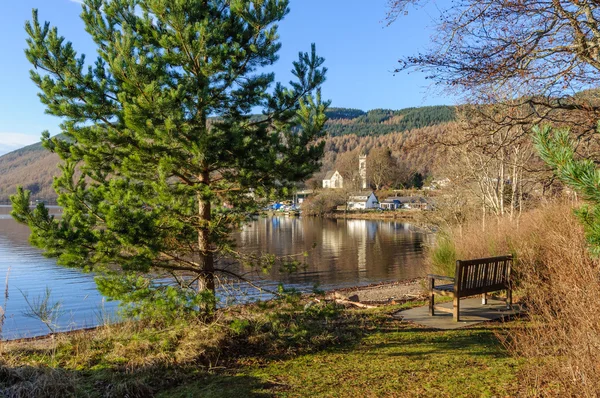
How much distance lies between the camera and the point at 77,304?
671 inches

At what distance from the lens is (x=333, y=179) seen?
120 metres

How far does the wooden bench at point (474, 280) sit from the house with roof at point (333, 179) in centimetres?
10178

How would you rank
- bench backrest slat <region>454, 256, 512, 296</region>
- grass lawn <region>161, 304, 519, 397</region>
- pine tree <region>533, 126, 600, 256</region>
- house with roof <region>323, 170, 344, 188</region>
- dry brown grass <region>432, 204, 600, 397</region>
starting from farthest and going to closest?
house with roof <region>323, 170, 344, 188</region>
bench backrest slat <region>454, 256, 512, 296</region>
grass lawn <region>161, 304, 519, 397</region>
dry brown grass <region>432, 204, 600, 397</region>
pine tree <region>533, 126, 600, 256</region>

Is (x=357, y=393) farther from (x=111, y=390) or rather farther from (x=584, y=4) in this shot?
(x=584, y=4)

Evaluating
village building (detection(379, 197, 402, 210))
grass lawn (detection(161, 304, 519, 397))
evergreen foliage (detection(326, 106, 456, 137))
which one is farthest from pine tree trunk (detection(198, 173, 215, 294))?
evergreen foliage (detection(326, 106, 456, 137))

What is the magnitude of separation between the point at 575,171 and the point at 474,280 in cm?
642

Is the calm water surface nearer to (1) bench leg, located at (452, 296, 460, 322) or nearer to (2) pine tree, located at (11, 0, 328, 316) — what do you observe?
(2) pine tree, located at (11, 0, 328, 316)

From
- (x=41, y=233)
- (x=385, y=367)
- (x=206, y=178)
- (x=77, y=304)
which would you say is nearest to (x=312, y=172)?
(x=206, y=178)

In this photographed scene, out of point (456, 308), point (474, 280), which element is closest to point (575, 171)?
point (456, 308)

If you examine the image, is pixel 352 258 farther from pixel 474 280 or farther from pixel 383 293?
pixel 474 280

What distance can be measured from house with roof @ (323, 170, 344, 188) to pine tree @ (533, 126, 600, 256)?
108064 mm

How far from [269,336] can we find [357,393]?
7.45 feet

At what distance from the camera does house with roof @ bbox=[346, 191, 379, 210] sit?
95.0 m

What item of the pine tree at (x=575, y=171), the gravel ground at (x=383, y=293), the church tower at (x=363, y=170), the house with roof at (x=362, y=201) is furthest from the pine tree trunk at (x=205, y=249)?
the church tower at (x=363, y=170)
